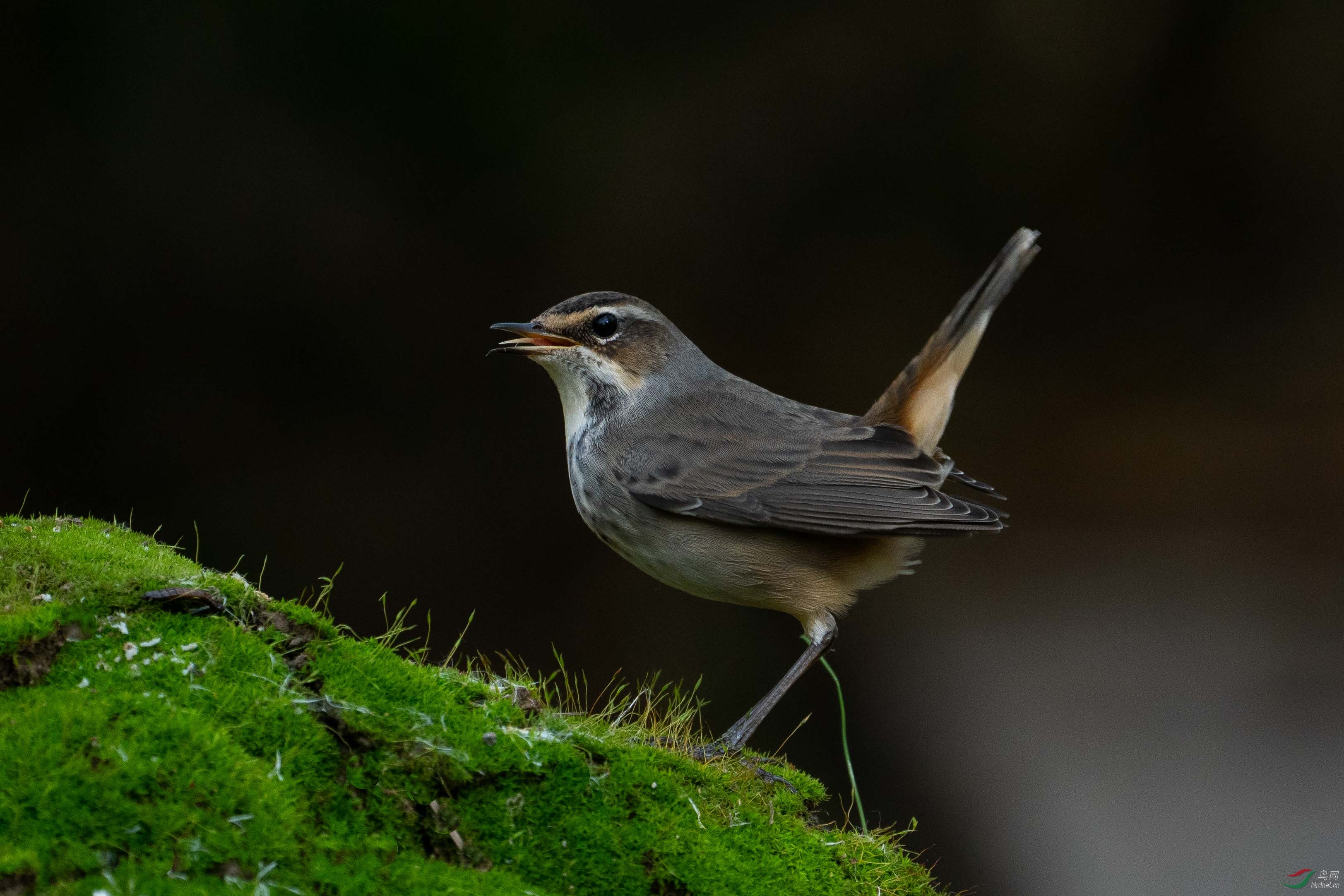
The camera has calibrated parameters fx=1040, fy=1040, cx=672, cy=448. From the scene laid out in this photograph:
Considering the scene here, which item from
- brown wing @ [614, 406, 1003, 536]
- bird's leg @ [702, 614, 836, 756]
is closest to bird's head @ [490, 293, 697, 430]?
brown wing @ [614, 406, 1003, 536]

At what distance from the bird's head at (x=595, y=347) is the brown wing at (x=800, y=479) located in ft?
1.32

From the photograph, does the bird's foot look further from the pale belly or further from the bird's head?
the bird's head

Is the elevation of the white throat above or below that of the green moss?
above

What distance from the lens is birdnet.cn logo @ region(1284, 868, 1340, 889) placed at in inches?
→ 252

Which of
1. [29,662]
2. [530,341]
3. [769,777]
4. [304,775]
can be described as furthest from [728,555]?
[29,662]

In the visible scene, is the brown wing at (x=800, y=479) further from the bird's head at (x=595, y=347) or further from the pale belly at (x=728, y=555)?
the bird's head at (x=595, y=347)

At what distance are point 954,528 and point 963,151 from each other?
4215mm

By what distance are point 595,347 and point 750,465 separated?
0.95m

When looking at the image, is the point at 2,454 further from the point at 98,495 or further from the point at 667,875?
the point at 667,875

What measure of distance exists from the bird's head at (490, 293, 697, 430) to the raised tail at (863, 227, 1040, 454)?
117 centimetres

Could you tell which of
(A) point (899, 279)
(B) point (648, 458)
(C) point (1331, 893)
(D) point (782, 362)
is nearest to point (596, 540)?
(D) point (782, 362)

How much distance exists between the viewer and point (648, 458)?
4.68 meters

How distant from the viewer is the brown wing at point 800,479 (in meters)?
4.55

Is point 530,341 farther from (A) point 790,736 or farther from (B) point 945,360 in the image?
(A) point 790,736
